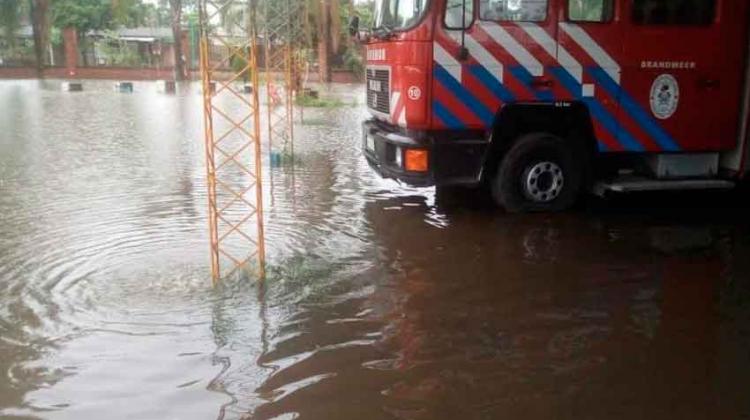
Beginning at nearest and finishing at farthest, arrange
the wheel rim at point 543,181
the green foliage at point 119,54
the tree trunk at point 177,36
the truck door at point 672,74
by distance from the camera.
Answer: the truck door at point 672,74
the wheel rim at point 543,181
the tree trunk at point 177,36
the green foliage at point 119,54

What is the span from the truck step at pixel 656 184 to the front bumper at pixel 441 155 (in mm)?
1446

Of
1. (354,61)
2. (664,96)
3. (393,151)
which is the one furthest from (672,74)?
(354,61)

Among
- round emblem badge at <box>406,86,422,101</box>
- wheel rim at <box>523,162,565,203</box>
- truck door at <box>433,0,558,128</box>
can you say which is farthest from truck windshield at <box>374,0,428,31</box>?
wheel rim at <box>523,162,565,203</box>

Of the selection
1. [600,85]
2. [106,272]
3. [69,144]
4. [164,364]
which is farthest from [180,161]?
[164,364]

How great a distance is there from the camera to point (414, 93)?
687 centimetres

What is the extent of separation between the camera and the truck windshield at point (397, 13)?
681 centimetres

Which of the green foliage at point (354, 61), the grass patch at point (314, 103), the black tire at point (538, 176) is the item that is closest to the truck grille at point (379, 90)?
the black tire at point (538, 176)

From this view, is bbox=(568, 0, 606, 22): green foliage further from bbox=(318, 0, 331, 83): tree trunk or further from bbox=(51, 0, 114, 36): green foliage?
bbox=(51, 0, 114, 36): green foliage

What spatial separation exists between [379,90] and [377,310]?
Answer: 142 inches

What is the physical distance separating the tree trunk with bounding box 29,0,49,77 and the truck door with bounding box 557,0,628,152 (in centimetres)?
3719

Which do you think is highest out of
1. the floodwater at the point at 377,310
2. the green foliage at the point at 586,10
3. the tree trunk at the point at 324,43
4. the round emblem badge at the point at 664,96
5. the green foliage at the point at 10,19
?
the green foliage at the point at 10,19

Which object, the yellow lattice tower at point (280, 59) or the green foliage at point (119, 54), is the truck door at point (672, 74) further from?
the green foliage at point (119, 54)

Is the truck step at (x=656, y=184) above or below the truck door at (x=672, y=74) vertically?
below

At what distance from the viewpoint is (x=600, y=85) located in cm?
716
